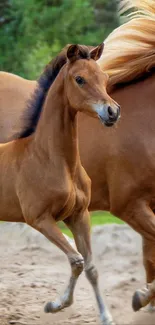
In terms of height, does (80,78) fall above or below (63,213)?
above

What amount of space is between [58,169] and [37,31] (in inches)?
252

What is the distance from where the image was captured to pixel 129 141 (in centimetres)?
567

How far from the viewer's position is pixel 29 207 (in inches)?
199

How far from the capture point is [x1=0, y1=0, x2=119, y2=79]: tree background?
1098 centimetres

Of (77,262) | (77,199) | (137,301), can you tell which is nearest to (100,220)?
(137,301)

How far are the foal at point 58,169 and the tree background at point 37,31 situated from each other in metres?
5.73

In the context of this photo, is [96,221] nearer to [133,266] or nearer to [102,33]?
[133,266]

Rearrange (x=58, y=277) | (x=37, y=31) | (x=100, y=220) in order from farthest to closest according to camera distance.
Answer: (x=37, y=31) → (x=100, y=220) → (x=58, y=277)

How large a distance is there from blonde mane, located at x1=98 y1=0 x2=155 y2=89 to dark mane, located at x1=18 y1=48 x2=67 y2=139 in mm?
790

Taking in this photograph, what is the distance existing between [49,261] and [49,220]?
2497 millimetres

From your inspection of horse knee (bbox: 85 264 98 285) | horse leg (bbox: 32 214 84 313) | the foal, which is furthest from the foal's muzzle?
horse knee (bbox: 85 264 98 285)

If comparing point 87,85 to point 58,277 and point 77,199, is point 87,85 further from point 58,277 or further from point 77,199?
point 58,277

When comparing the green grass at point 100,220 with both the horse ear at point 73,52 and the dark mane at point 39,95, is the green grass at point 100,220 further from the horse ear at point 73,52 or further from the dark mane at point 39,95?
the horse ear at point 73,52

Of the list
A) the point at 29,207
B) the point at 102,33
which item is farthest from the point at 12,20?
the point at 29,207
